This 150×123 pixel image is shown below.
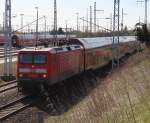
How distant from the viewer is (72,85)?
27625mm

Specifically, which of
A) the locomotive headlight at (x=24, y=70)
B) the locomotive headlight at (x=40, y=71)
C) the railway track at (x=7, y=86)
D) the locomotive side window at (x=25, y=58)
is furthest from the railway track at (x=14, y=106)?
the railway track at (x=7, y=86)

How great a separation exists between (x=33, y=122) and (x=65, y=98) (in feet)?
21.2

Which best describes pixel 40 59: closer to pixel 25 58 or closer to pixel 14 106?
pixel 25 58

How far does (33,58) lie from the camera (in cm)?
2377

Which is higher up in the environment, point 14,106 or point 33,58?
point 33,58

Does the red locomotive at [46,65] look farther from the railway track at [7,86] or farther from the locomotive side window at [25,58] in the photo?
the railway track at [7,86]

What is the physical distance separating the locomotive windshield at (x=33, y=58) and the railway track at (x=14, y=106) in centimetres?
182

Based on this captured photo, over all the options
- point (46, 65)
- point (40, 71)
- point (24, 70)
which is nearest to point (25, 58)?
point (24, 70)

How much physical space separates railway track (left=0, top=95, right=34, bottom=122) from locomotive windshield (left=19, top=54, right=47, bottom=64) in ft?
5.96

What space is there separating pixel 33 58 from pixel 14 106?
365cm

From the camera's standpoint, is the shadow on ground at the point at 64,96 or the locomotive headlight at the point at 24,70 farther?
the locomotive headlight at the point at 24,70

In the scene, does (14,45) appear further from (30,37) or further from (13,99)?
(13,99)

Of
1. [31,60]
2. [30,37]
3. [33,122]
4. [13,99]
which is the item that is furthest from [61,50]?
[30,37]

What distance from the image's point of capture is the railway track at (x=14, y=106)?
1838 cm
